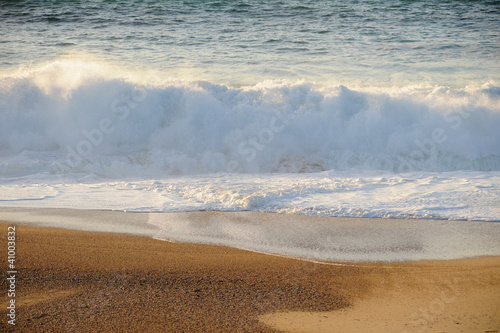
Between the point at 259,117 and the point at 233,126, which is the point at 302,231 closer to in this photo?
the point at 233,126

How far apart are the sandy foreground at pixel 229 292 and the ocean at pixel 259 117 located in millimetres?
1400

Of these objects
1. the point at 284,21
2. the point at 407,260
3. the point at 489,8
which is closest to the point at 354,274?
the point at 407,260

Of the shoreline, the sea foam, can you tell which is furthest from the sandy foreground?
the sea foam

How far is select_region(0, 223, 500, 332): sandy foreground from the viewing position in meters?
2.88

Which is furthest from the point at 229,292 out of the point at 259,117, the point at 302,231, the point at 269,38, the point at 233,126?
the point at 269,38

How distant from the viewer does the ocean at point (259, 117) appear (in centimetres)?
591

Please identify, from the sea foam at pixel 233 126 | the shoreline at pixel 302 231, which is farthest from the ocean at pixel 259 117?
the shoreline at pixel 302 231

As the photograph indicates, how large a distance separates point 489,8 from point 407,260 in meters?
15.4

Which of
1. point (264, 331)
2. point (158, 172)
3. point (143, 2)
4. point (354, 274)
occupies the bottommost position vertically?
point (158, 172)

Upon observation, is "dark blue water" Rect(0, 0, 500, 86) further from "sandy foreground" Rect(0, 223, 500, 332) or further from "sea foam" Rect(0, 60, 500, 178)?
"sandy foreground" Rect(0, 223, 500, 332)

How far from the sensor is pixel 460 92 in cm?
948

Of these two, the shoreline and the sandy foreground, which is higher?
the sandy foreground

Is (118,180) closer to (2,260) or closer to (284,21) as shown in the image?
(2,260)

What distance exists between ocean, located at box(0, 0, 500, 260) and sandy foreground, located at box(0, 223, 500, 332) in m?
1.40
